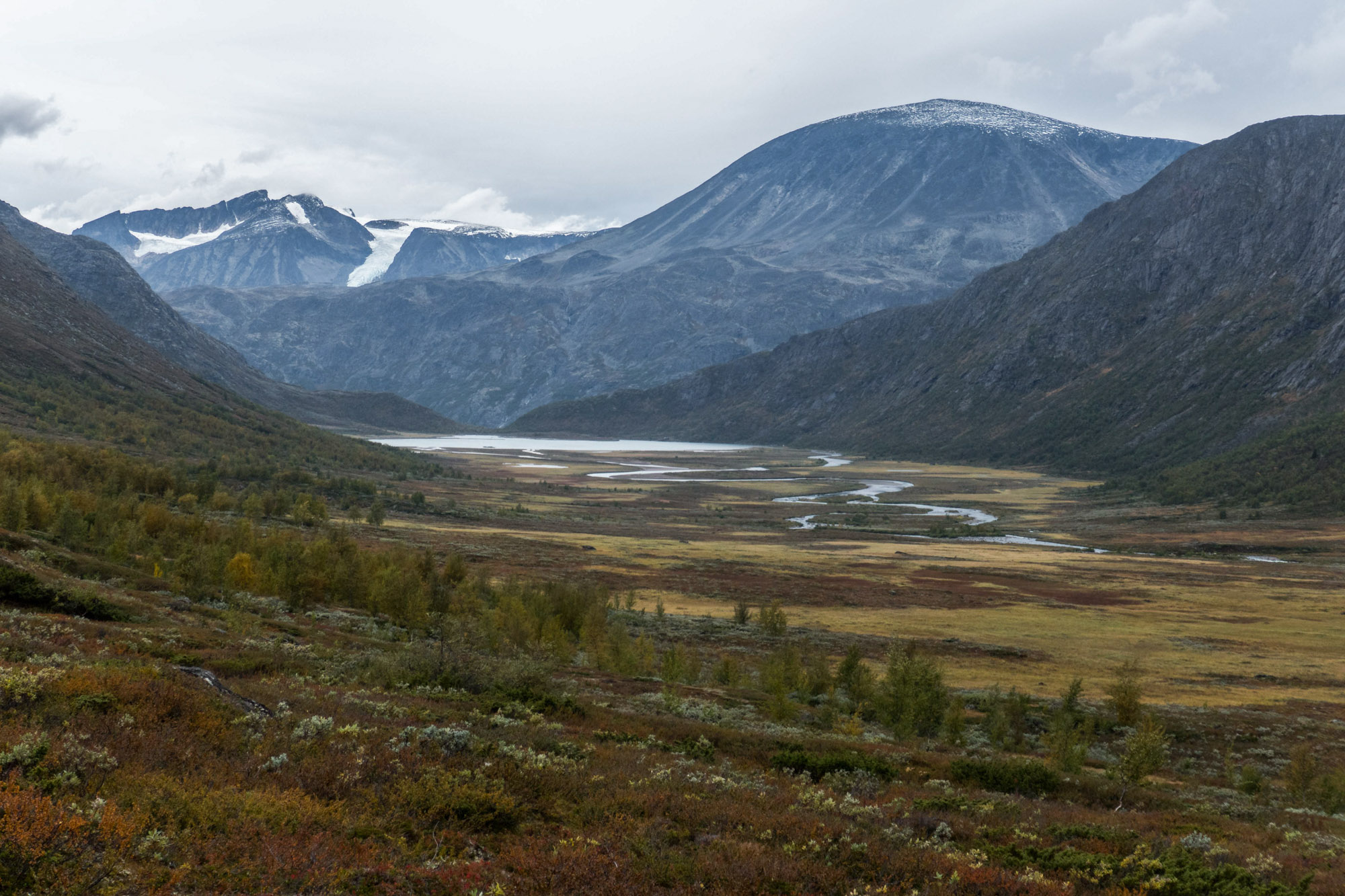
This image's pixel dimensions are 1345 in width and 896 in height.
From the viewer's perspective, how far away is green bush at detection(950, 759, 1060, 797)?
2289cm

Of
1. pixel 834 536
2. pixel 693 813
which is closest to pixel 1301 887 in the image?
pixel 693 813

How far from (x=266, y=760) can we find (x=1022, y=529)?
150786 mm

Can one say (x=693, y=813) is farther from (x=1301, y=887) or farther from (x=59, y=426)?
(x=59, y=426)

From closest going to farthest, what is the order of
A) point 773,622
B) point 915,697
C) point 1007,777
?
point 1007,777 < point 915,697 < point 773,622

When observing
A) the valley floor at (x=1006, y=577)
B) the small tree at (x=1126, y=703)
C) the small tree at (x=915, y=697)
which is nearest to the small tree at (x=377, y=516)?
the valley floor at (x=1006, y=577)

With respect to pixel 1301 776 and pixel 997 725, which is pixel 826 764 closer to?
pixel 997 725

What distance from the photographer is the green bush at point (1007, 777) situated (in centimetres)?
2289

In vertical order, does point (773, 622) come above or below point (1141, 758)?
below

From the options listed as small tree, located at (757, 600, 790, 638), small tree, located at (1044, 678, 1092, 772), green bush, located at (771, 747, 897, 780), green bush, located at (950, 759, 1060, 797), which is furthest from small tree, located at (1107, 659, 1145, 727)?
green bush, located at (771, 747, 897, 780)

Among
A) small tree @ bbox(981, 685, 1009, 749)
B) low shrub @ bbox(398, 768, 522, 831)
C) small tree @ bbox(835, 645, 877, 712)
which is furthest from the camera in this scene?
small tree @ bbox(835, 645, 877, 712)

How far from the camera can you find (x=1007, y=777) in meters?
23.2

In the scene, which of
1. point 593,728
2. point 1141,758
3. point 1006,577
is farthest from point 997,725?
point 1006,577

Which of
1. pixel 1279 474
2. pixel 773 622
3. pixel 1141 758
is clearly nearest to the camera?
pixel 1141 758

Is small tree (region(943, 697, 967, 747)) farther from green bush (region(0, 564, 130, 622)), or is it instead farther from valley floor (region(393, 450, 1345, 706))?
green bush (region(0, 564, 130, 622))
